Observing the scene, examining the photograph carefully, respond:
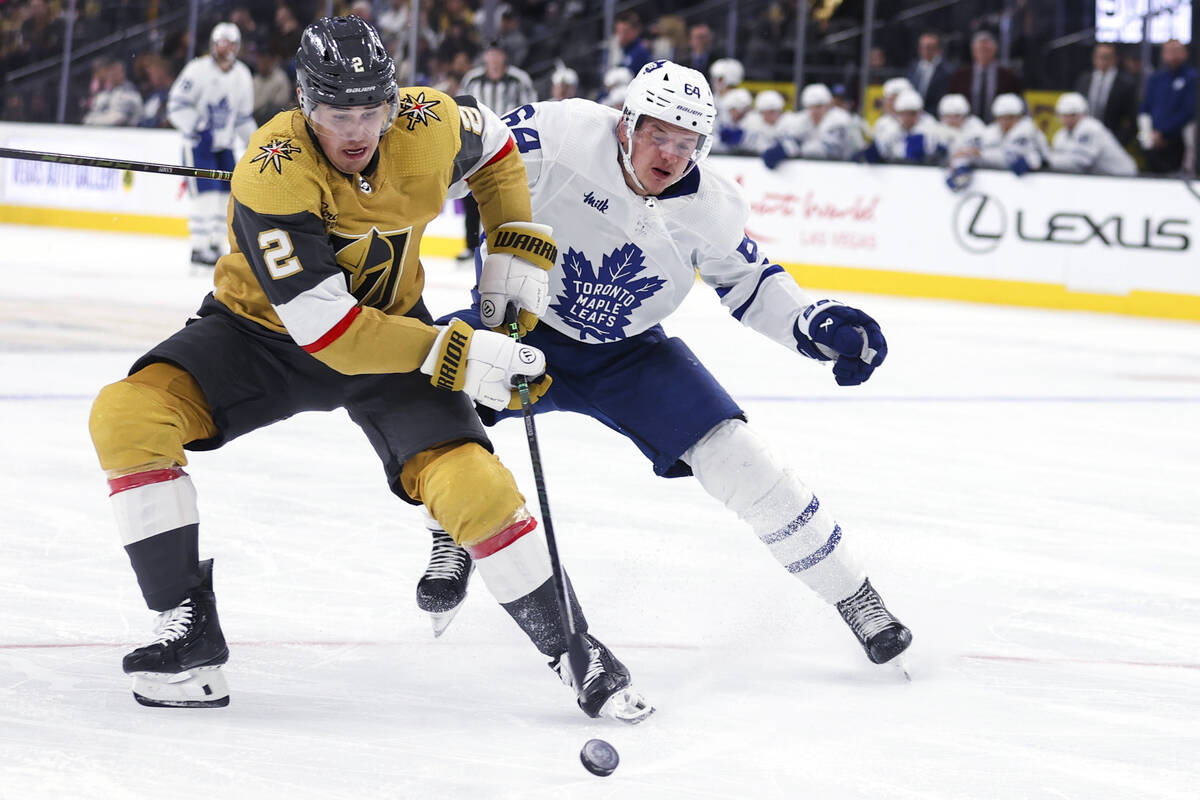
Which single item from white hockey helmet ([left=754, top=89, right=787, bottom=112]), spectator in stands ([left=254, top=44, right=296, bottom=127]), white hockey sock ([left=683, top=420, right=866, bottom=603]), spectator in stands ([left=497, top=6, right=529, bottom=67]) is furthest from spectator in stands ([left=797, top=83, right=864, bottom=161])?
white hockey sock ([left=683, top=420, right=866, bottom=603])

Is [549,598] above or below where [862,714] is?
above

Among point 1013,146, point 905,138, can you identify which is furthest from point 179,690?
point 905,138

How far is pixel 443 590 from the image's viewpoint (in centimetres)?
293

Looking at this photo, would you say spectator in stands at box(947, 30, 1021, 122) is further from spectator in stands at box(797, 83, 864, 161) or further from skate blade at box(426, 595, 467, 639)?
skate blade at box(426, 595, 467, 639)

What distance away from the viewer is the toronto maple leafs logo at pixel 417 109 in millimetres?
2613

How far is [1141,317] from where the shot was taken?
927 cm

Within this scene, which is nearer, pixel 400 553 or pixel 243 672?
pixel 243 672

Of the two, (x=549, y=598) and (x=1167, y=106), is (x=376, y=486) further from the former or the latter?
(x=1167, y=106)

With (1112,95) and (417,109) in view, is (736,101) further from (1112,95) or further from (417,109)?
(417,109)

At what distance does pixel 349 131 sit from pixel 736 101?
29.6 ft

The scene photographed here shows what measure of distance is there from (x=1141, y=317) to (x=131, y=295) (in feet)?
19.2

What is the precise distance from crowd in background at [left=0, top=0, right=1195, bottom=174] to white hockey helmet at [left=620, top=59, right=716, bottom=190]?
715 cm

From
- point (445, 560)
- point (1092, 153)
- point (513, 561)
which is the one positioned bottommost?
point (445, 560)

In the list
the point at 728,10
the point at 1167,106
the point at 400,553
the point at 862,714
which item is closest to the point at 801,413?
the point at 400,553
